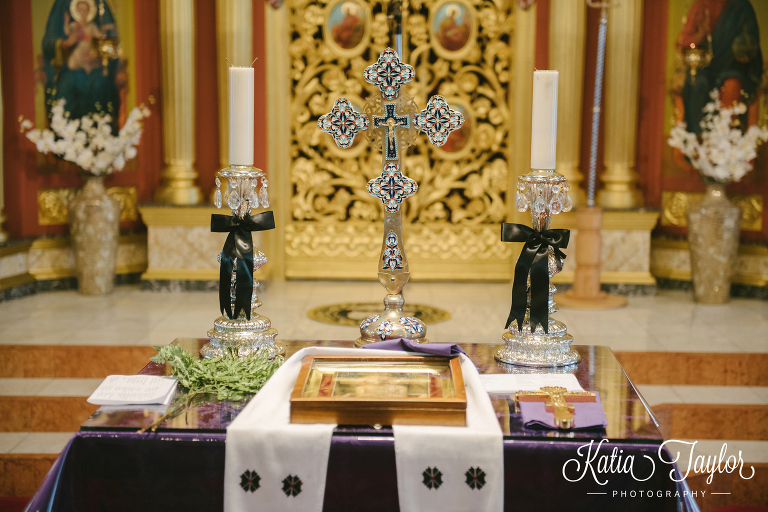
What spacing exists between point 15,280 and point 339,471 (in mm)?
4968

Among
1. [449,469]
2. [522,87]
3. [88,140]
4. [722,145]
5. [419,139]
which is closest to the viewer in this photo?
[449,469]

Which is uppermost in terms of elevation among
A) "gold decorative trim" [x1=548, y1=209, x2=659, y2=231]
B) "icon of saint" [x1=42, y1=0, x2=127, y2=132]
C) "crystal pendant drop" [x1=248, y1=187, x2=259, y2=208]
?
"icon of saint" [x1=42, y1=0, x2=127, y2=132]

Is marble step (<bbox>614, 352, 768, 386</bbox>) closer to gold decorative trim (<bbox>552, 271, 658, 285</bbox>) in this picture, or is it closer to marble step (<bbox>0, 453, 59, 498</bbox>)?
gold decorative trim (<bbox>552, 271, 658, 285</bbox>)

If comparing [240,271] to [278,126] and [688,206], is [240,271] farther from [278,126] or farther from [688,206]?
[688,206]

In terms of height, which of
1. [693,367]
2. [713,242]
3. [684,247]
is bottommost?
[693,367]

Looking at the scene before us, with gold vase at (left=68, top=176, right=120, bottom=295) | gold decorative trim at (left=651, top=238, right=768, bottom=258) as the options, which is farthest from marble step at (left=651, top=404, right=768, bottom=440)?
gold vase at (left=68, top=176, right=120, bottom=295)

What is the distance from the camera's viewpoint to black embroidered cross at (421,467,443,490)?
1.72 metres

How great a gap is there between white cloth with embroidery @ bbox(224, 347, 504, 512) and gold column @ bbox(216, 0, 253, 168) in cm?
485

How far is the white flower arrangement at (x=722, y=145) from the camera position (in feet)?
19.2

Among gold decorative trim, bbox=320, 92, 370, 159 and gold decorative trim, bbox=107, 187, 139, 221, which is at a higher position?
gold decorative trim, bbox=320, 92, 370, 159

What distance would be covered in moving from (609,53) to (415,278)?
7.39 ft

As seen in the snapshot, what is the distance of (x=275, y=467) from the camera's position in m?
1.73

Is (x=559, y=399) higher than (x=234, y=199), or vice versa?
(x=234, y=199)

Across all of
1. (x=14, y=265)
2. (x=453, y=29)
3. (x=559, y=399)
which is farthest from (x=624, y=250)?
(x=559, y=399)
